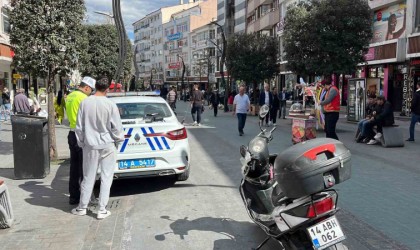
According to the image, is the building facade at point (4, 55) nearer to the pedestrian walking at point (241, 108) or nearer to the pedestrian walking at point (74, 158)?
the pedestrian walking at point (241, 108)

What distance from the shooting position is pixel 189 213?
554 cm

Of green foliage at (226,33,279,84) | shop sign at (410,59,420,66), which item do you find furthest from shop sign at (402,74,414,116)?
green foliage at (226,33,279,84)

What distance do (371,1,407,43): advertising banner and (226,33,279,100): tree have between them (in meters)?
6.70

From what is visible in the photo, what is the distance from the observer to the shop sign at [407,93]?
878 inches

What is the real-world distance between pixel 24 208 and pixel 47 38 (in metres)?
4.16

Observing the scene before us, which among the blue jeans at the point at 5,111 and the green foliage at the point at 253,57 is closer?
the blue jeans at the point at 5,111

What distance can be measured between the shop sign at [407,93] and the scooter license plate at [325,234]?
21420 millimetres

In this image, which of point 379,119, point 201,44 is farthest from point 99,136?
point 201,44

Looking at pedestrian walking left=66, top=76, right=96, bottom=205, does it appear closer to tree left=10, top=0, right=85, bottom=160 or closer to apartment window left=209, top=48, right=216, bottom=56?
tree left=10, top=0, right=85, bottom=160

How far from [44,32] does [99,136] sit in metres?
4.45

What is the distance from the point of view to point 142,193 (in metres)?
6.71

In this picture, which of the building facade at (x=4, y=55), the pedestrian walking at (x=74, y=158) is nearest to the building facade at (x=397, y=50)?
the pedestrian walking at (x=74, y=158)

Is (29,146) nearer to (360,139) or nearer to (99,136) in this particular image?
(99,136)

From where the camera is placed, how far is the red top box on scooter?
9.84 ft
